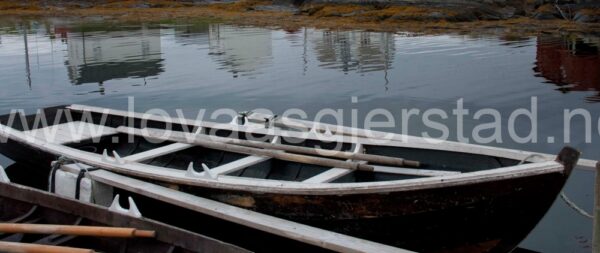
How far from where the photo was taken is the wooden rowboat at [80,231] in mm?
5875

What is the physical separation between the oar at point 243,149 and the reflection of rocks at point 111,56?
44.0 ft

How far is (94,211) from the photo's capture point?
6699mm

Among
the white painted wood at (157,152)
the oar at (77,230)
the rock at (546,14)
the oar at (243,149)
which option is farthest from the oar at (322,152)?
the rock at (546,14)

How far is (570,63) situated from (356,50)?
33.6ft

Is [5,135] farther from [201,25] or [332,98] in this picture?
[201,25]

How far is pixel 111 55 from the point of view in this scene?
97.4ft

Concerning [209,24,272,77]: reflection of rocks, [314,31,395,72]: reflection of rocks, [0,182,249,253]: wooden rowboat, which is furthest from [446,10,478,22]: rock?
[0,182,249,253]: wooden rowboat

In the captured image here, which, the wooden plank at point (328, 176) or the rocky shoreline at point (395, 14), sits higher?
the rocky shoreline at point (395, 14)

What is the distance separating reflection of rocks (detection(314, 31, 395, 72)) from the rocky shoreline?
574 centimetres

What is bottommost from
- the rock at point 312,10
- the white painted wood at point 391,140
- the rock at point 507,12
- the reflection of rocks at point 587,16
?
the white painted wood at point 391,140

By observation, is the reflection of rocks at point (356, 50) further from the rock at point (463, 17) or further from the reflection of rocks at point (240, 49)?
the rock at point (463, 17)

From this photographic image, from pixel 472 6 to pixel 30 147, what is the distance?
149 feet

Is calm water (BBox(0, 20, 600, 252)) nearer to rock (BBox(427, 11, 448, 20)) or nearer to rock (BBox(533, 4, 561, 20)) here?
rock (BBox(427, 11, 448, 20))

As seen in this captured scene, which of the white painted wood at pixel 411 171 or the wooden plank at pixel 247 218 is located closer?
the wooden plank at pixel 247 218
